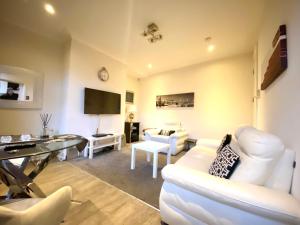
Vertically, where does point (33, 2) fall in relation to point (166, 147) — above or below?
above

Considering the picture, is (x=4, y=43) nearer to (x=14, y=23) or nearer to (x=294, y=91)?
(x=14, y=23)

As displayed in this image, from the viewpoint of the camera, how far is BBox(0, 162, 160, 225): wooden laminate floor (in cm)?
147

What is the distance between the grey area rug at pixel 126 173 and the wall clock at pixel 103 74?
2037mm

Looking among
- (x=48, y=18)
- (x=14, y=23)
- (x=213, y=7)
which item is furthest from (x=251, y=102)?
(x=14, y=23)

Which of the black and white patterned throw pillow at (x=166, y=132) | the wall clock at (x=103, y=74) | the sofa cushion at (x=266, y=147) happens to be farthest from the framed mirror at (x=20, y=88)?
the sofa cushion at (x=266, y=147)

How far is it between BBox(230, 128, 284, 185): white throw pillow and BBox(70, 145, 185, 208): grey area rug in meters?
1.10

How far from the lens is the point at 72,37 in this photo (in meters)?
3.26

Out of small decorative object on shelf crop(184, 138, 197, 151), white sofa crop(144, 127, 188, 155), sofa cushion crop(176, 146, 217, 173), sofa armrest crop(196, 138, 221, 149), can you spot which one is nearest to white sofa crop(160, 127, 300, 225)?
sofa cushion crop(176, 146, 217, 173)

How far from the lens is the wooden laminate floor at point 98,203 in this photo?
147 centimetres

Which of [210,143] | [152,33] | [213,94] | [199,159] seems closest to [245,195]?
[199,159]

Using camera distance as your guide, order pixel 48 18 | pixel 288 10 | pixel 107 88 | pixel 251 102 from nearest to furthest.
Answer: pixel 288 10
pixel 48 18
pixel 251 102
pixel 107 88

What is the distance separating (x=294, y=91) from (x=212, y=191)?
1.00 meters

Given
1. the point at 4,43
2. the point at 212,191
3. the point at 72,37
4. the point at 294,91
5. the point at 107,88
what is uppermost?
the point at 72,37

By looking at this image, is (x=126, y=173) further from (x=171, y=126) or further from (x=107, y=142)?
(x=171, y=126)
